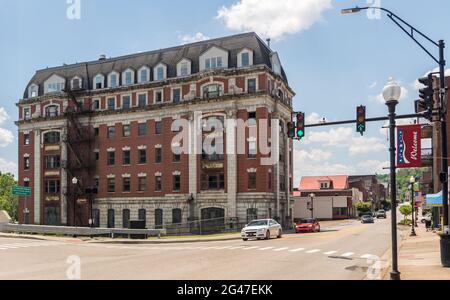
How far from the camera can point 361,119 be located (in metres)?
19.2

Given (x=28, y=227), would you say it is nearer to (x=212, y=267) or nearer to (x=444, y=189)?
(x=212, y=267)

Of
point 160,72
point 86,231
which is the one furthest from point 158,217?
point 160,72

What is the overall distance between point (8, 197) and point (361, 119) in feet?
374

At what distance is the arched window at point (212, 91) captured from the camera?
5166cm

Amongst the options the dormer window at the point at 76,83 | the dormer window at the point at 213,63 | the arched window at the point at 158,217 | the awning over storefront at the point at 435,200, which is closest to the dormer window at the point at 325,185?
the arched window at the point at 158,217

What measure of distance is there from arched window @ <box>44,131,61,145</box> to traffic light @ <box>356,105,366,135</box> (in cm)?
4916

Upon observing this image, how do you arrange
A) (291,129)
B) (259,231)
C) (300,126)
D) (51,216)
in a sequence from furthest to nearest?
(51,216), (259,231), (291,129), (300,126)

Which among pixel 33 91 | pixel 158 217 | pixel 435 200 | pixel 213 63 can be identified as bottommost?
pixel 158 217

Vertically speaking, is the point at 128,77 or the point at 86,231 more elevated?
the point at 128,77

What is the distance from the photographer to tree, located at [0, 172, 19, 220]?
11256cm

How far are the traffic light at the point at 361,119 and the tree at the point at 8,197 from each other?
102252mm

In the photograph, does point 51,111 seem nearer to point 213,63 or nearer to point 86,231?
point 213,63
